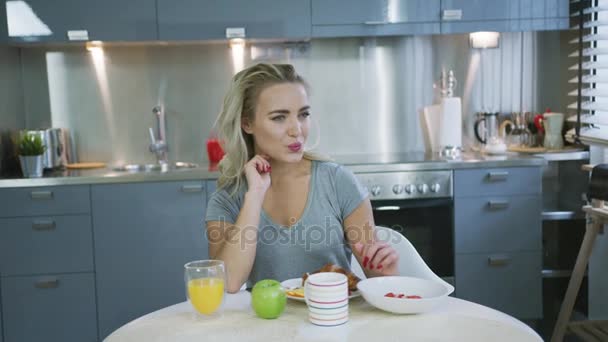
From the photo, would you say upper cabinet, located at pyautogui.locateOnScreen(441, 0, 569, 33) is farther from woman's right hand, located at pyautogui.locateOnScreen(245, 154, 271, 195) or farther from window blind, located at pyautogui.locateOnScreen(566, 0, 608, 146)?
woman's right hand, located at pyautogui.locateOnScreen(245, 154, 271, 195)

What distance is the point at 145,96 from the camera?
4027 mm

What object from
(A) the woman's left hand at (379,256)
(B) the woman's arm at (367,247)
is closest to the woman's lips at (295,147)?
(B) the woman's arm at (367,247)

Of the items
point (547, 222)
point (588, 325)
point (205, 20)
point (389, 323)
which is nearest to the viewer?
point (389, 323)

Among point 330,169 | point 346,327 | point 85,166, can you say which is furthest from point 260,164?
point 85,166

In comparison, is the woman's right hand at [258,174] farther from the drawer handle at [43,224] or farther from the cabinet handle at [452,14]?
the cabinet handle at [452,14]

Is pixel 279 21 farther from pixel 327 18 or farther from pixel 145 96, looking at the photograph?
pixel 145 96

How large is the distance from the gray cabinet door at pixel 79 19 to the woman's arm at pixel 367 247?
75.3 inches

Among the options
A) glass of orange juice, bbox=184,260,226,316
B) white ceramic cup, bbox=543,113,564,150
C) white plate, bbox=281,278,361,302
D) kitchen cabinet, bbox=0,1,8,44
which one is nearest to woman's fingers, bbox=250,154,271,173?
white plate, bbox=281,278,361,302

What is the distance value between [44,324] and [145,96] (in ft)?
4.27

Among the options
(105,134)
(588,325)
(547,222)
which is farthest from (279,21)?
(588,325)

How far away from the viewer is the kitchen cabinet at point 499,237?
3564mm

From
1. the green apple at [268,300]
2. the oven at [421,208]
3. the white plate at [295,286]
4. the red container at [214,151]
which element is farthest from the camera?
the red container at [214,151]

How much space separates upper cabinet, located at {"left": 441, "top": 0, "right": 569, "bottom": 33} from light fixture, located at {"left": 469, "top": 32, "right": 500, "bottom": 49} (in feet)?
0.88

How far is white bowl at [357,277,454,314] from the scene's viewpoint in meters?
1.59
